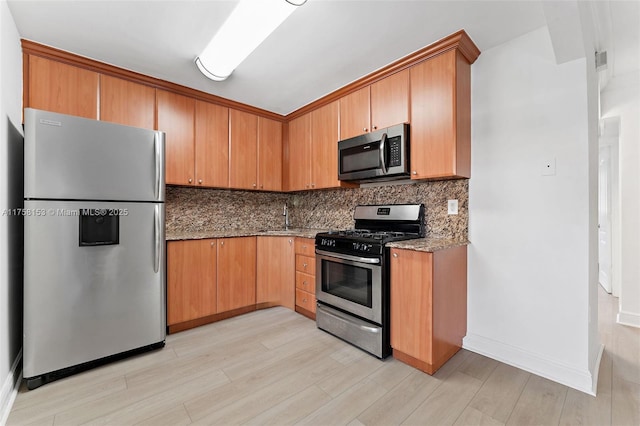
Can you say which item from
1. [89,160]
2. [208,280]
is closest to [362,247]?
[208,280]

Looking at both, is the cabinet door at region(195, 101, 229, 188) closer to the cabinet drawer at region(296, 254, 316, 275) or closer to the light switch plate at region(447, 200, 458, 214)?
the cabinet drawer at region(296, 254, 316, 275)

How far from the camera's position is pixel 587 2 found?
1.62 meters

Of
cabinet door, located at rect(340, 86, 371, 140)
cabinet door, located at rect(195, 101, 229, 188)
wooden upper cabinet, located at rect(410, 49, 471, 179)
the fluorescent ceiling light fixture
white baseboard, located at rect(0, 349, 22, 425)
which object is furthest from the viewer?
cabinet door, located at rect(195, 101, 229, 188)

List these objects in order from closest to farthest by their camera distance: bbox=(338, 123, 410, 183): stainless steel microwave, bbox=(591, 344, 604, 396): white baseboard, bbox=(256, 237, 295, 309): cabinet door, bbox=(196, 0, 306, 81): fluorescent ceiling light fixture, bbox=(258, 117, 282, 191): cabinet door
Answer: bbox=(196, 0, 306, 81): fluorescent ceiling light fixture
bbox=(591, 344, 604, 396): white baseboard
bbox=(338, 123, 410, 183): stainless steel microwave
bbox=(256, 237, 295, 309): cabinet door
bbox=(258, 117, 282, 191): cabinet door

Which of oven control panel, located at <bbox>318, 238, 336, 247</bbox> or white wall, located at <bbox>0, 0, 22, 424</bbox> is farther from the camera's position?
oven control panel, located at <bbox>318, 238, 336, 247</bbox>

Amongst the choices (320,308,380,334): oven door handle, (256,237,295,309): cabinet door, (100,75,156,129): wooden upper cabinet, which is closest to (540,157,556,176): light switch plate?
(320,308,380,334): oven door handle

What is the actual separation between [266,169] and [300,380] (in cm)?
238

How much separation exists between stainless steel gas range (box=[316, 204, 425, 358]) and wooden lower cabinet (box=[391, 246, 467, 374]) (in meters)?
0.09

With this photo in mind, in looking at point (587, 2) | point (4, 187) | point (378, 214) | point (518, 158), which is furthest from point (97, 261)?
point (587, 2)

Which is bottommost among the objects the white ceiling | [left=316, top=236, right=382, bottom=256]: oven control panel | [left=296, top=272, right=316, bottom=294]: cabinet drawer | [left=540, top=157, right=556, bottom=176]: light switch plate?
[left=296, top=272, right=316, bottom=294]: cabinet drawer

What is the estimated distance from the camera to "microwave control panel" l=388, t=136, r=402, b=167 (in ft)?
7.71

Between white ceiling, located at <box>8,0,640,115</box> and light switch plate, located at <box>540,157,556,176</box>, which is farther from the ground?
white ceiling, located at <box>8,0,640,115</box>

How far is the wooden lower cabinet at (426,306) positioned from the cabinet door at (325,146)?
1.28 m

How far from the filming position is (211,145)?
119 inches
